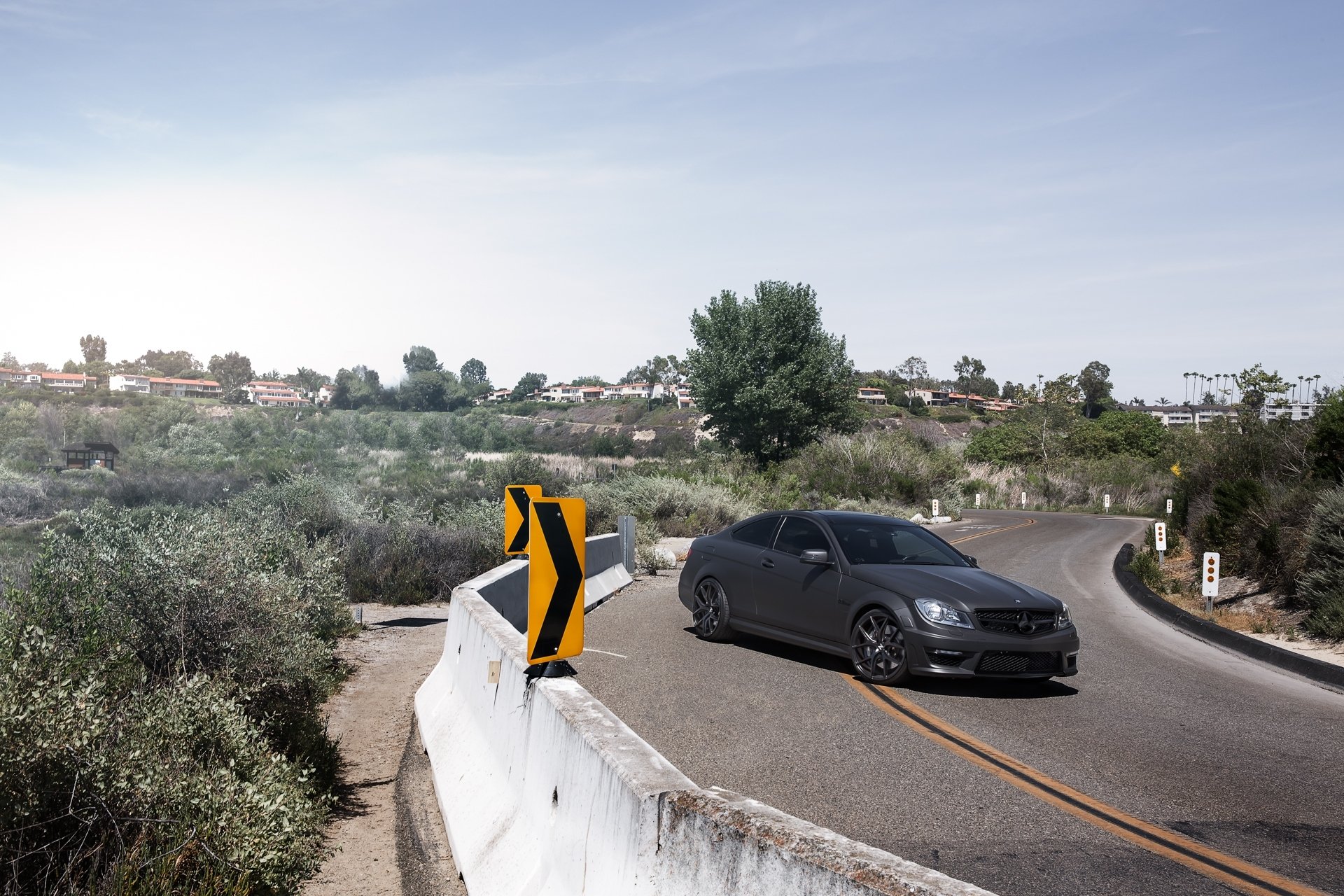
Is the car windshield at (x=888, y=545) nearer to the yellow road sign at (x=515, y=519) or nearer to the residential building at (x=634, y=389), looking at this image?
the yellow road sign at (x=515, y=519)

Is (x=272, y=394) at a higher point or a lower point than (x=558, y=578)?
higher

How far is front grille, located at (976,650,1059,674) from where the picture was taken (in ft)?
30.7

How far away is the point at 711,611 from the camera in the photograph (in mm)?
12086

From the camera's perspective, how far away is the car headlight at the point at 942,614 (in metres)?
9.44

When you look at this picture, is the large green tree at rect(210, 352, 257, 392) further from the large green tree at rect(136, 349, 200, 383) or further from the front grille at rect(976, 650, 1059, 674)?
the front grille at rect(976, 650, 1059, 674)

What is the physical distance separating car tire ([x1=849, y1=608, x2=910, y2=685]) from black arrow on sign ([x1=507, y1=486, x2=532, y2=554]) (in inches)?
142

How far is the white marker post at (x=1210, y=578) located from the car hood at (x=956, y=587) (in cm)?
675

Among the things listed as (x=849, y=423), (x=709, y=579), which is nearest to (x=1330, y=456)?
(x=709, y=579)

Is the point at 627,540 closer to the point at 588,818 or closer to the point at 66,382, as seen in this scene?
the point at 588,818

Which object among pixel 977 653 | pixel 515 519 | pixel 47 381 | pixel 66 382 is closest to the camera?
pixel 977 653

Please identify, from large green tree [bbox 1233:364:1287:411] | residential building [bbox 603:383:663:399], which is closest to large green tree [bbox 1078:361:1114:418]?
residential building [bbox 603:383:663:399]

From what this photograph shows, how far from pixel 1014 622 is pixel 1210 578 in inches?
301

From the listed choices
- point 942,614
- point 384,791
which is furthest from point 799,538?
point 384,791

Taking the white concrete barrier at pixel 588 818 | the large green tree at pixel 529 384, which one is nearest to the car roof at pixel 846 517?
the white concrete barrier at pixel 588 818
